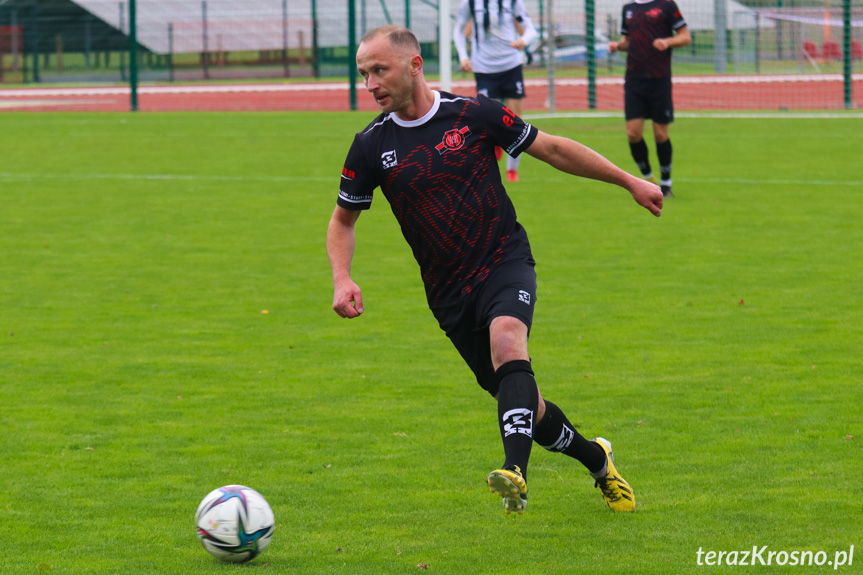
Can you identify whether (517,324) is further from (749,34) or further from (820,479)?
(749,34)

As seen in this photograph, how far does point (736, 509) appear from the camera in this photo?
5066mm

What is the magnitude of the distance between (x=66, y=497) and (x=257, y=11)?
38.6m

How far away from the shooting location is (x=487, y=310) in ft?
15.8

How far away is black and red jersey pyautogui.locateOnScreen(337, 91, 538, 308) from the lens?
4.94 meters

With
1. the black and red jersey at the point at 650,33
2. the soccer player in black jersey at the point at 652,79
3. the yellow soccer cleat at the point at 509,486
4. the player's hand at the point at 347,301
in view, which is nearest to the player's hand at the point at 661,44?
the soccer player in black jersey at the point at 652,79

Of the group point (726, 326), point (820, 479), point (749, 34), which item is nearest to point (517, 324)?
point (820, 479)

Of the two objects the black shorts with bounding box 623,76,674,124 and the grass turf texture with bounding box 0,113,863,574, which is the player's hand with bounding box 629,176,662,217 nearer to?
the grass turf texture with bounding box 0,113,863,574

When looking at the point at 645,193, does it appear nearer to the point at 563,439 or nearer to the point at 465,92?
the point at 563,439

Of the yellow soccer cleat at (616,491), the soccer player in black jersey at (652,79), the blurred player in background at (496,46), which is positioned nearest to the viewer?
the yellow soccer cleat at (616,491)

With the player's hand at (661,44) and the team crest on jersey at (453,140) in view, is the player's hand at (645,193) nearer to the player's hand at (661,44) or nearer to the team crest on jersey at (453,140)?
the team crest on jersey at (453,140)

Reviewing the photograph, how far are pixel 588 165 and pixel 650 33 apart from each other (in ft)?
32.8

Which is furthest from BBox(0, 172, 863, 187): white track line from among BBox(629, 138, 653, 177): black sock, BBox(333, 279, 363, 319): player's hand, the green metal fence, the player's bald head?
BBox(333, 279, 363, 319): player's hand

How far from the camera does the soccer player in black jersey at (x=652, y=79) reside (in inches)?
561

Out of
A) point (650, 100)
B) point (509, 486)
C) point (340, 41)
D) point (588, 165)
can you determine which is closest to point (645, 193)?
point (588, 165)
